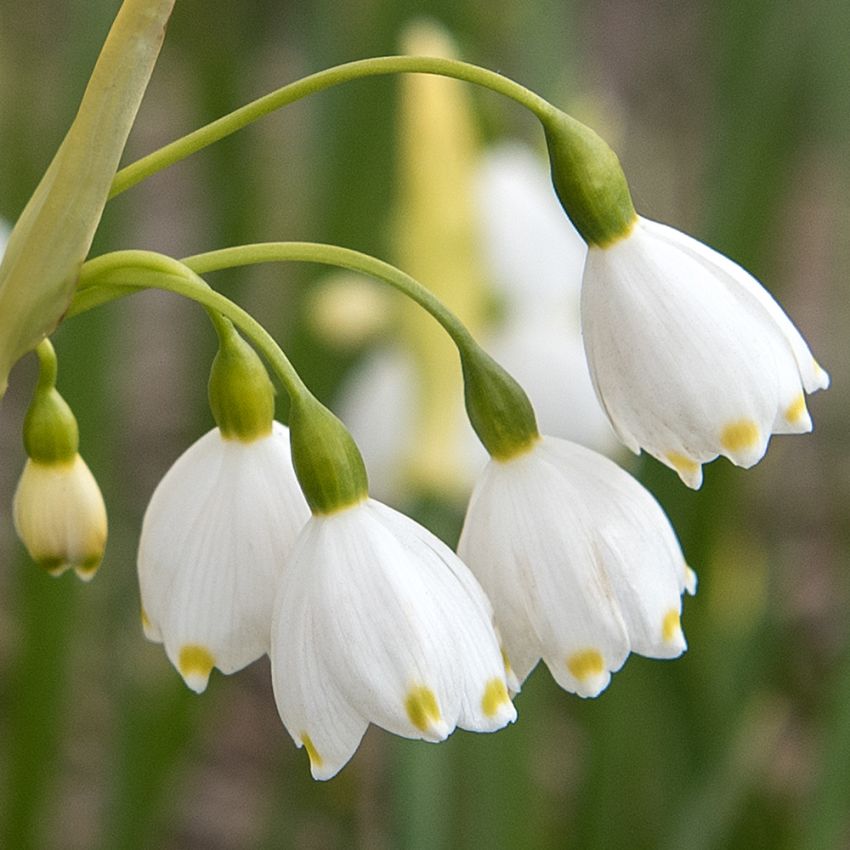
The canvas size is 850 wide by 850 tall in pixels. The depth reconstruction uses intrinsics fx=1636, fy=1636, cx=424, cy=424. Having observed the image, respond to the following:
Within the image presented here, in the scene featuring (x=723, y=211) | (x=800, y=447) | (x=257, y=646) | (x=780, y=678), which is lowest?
(x=800, y=447)

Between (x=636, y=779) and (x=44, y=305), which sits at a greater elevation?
(x=44, y=305)

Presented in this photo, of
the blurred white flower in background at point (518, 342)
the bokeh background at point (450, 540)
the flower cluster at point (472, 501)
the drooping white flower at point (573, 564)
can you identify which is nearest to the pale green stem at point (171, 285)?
the flower cluster at point (472, 501)

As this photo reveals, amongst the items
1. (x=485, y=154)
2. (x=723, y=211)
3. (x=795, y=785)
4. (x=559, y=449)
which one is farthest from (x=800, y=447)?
(x=559, y=449)

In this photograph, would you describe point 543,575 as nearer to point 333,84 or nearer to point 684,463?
point 684,463

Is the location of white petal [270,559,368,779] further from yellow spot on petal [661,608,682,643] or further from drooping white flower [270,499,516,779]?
yellow spot on petal [661,608,682,643]

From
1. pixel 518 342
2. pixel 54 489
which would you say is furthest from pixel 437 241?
pixel 54 489

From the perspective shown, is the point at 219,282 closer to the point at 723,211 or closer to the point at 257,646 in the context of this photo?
the point at 723,211
